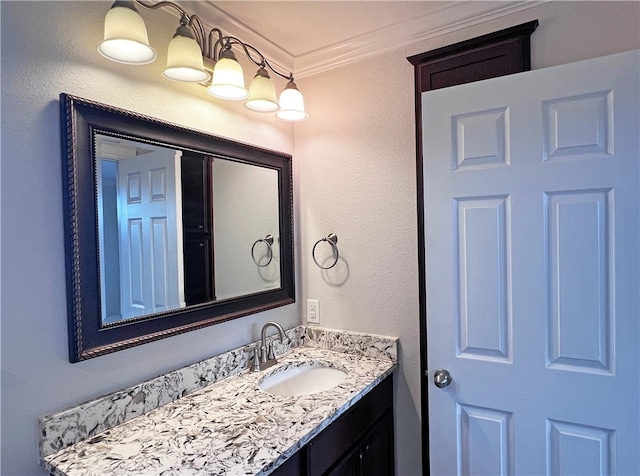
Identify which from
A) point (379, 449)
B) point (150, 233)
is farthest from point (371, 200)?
point (379, 449)

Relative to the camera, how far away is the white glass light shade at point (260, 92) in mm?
1562

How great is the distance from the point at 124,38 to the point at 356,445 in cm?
159

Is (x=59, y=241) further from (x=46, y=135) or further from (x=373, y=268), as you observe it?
(x=373, y=268)

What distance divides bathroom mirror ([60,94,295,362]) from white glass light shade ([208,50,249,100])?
0.19m

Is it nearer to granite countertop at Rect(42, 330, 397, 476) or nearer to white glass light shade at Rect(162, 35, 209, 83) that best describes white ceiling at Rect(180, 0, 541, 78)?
white glass light shade at Rect(162, 35, 209, 83)

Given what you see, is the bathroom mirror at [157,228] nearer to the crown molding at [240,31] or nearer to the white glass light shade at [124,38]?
the white glass light shade at [124,38]

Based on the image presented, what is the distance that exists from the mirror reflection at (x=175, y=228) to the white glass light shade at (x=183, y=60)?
0.26 metres

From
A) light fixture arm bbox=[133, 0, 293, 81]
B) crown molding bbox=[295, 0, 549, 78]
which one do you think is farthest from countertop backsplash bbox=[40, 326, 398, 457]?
crown molding bbox=[295, 0, 549, 78]

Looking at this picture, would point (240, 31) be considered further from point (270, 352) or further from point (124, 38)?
point (270, 352)

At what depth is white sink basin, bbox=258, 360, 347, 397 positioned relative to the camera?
166 cm

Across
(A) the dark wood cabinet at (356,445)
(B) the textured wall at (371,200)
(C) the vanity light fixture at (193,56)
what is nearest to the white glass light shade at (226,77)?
(C) the vanity light fixture at (193,56)

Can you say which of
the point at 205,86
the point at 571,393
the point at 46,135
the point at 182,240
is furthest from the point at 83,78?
the point at 571,393

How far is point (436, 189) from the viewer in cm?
145

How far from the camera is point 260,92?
156 centimetres
